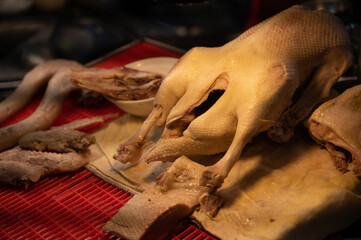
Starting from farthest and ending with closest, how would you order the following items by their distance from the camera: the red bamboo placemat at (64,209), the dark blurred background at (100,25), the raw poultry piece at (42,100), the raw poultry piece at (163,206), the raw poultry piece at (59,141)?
the dark blurred background at (100,25) → the raw poultry piece at (42,100) → the raw poultry piece at (59,141) → the red bamboo placemat at (64,209) → the raw poultry piece at (163,206)

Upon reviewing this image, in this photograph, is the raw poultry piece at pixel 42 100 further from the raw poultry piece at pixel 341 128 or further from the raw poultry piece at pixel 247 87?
the raw poultry piece at pixel 341 128

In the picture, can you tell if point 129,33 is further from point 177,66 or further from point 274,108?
point 274,108

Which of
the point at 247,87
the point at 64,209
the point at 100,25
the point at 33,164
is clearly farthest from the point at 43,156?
the point at 100,25

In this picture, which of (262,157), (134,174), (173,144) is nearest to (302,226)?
(262,157)

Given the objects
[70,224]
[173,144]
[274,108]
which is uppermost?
[274,108]

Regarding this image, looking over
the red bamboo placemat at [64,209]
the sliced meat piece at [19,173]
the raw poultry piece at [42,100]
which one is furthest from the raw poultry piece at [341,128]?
the raw poultry piece at [42,100]

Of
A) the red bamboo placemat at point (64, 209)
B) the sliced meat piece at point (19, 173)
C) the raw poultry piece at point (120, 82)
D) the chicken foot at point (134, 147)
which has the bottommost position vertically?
the red bamboo placemat at point (64, 209)

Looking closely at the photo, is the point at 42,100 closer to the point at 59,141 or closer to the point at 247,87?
the point at 59,141

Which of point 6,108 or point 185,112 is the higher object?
point 185,112
